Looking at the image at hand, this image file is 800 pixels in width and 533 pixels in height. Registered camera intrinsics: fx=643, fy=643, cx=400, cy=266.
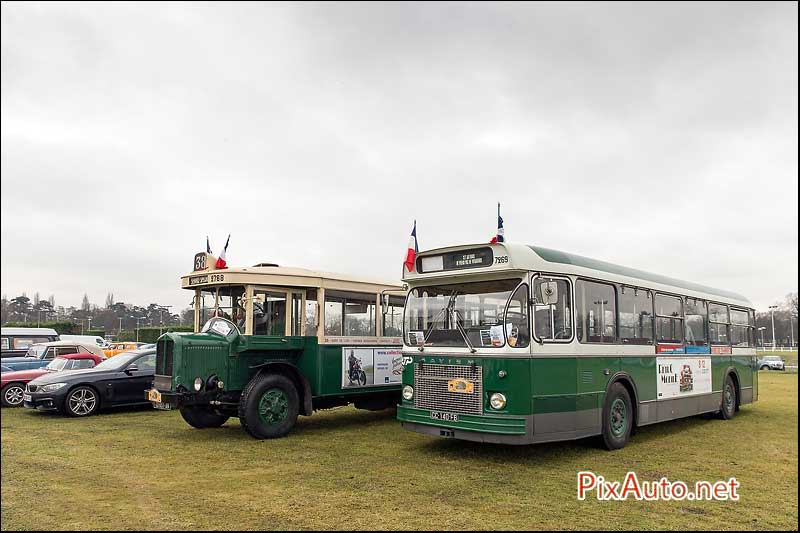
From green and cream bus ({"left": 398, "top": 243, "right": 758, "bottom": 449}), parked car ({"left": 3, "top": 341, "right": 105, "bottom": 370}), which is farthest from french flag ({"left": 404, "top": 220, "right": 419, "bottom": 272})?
parked car ({"left": 3, "top": 341, "right": 105, "bottom": 370})

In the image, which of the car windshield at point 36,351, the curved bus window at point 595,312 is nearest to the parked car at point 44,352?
the car windshield at point 36,351

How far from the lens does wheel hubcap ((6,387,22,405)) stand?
49.3 ft

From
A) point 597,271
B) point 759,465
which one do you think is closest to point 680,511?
point 759,465

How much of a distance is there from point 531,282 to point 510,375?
1.30 m

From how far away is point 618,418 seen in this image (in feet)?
33.2

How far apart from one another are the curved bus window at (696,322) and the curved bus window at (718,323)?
293mm

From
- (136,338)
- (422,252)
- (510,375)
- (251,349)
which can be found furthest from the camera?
(136,338)

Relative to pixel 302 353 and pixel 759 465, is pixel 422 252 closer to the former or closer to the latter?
pixel 302 353

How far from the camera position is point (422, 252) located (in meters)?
9.88

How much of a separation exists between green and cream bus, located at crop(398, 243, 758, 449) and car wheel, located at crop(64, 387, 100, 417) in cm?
765

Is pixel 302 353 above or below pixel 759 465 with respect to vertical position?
above

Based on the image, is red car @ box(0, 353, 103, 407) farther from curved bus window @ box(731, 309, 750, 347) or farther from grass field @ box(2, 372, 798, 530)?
curved bus window @ box(731, 309, 750, 347)

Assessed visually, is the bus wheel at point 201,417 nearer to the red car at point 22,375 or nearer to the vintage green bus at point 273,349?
the vintage green bus at point 273,349

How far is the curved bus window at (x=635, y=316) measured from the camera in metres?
10.5
